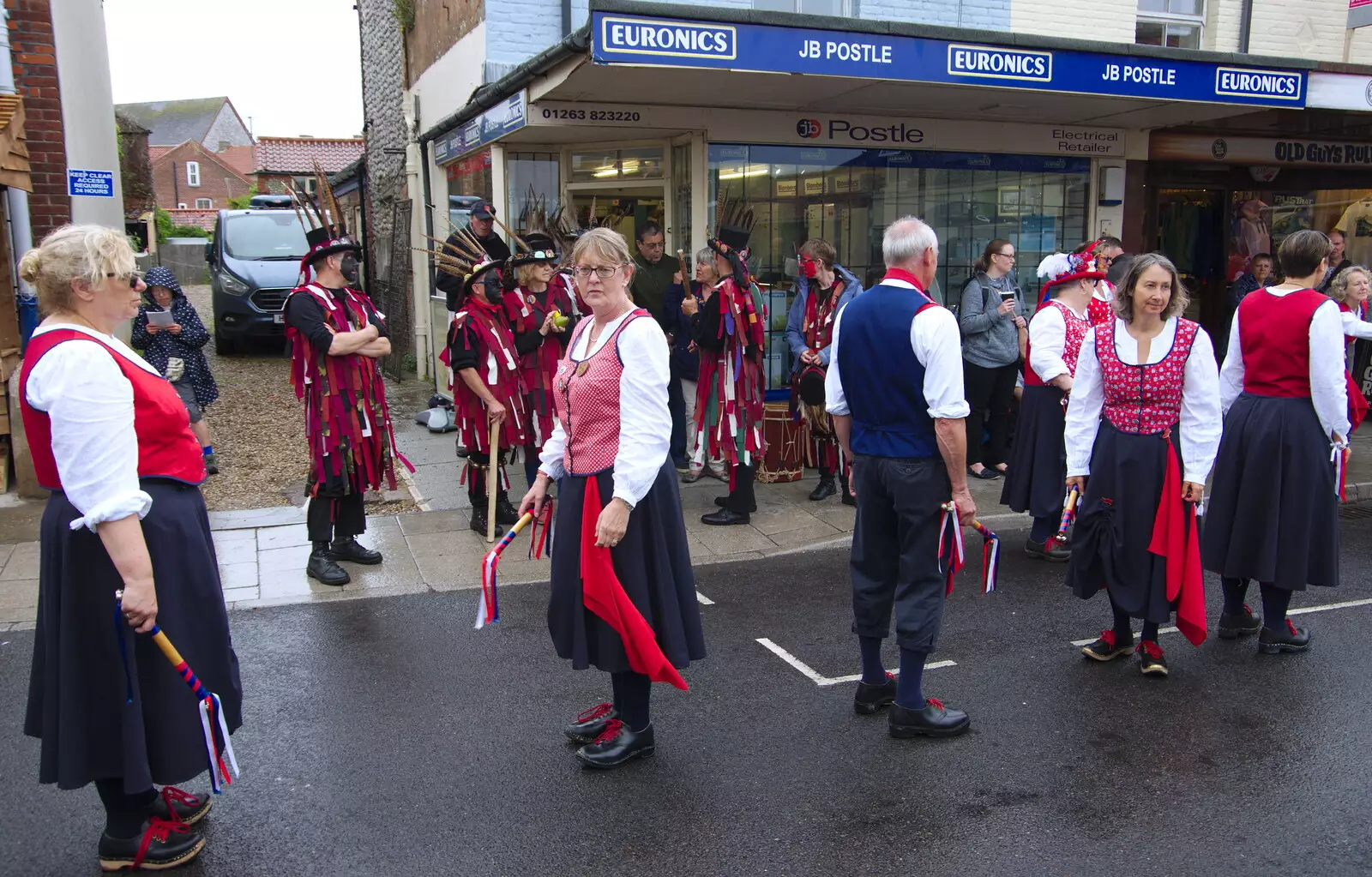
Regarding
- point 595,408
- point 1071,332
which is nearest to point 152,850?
point 595,408

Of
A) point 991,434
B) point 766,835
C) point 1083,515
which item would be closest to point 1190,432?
point 1083,515

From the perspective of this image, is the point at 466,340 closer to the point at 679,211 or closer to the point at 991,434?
the point at 679,211

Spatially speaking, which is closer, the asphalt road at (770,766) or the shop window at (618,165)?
the asphalt road at (770,766)

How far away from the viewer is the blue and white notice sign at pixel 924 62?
23.0 ft

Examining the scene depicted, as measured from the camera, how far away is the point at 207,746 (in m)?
3.29

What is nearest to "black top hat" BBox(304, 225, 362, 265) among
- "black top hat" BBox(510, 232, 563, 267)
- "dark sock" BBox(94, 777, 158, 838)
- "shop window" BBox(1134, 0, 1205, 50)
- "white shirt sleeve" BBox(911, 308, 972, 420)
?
"black top hat" BBox(510, 232, 563, 267)

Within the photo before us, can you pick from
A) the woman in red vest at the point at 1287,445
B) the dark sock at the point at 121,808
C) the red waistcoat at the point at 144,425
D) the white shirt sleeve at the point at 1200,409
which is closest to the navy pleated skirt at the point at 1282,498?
the woman in red vest at the point at 1287,445

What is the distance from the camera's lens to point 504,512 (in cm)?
754

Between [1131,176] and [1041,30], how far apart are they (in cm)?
179

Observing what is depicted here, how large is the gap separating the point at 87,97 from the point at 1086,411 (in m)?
9.70

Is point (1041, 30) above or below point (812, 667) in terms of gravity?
above

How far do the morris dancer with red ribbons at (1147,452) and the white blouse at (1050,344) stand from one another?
5.00 feet

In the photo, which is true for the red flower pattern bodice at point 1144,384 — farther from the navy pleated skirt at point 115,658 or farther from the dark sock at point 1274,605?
the navy pleated skirt at point 115,658

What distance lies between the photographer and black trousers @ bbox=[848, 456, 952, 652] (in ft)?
13.5
